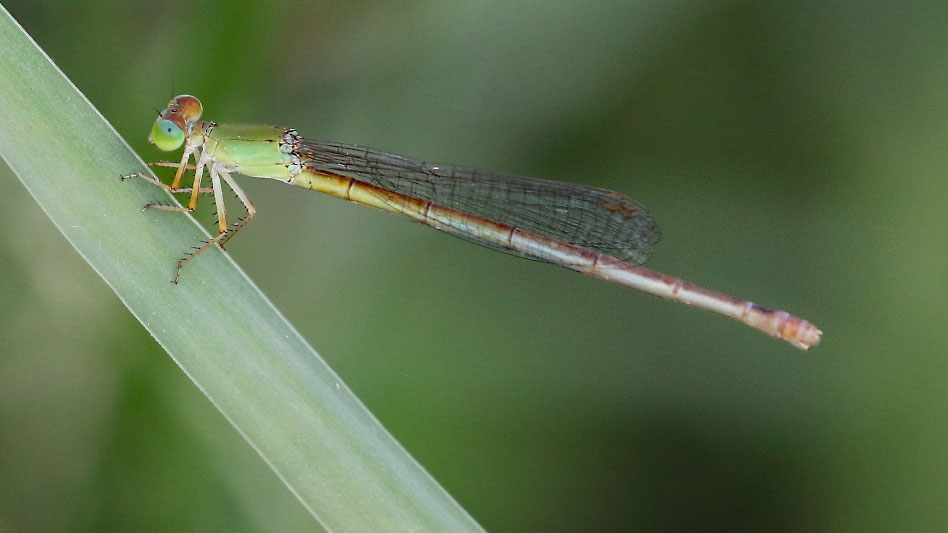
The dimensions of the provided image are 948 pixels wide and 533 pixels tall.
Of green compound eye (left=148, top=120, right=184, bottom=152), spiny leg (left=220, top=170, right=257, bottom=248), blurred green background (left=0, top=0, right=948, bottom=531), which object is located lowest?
blurred green background (left=0, top=0, right=948, bottom=531)

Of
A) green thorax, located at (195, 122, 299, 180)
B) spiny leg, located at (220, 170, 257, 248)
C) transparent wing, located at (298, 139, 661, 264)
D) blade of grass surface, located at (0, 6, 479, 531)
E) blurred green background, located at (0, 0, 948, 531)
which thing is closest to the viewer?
blade of grass surface, located at (0, 6, 479, 531)

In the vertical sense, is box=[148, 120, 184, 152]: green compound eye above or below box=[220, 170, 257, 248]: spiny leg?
above

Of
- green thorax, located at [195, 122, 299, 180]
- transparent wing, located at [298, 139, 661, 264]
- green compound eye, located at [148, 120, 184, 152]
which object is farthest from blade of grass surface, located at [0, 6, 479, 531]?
transparent wing, located at [298, 139, 661, 264]

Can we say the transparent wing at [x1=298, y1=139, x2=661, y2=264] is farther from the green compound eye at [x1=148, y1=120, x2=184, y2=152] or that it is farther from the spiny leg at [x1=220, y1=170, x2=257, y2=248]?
the green compound eye at [x1=148, y1=120, x2=184, y2=152]

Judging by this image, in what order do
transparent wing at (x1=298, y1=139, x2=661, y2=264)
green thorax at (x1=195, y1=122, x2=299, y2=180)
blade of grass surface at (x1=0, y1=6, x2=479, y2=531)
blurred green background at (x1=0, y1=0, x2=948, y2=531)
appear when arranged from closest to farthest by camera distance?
blade of grass surface at (x1=0, y1=6, x2=479, y2=531) < blurred green background at (x1=0, y1=0, x2=948, y2=531) < green thorax at (x1=195, y1=122, x2=299, y2=180) < transparent wing at (x1=298, y1=139, x2=661, y2=264)

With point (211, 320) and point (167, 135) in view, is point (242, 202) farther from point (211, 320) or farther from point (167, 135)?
point (211, 320)

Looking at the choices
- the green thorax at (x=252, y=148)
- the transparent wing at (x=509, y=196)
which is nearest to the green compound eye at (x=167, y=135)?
the green thorax at (x=252, y=148)
